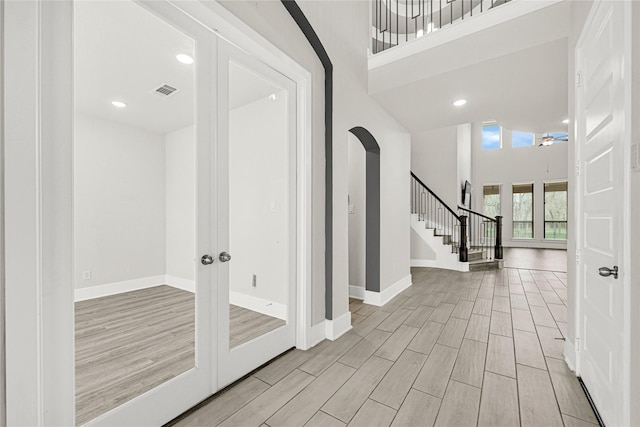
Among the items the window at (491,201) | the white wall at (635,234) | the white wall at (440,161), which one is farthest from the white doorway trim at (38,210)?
the window at (491,201)

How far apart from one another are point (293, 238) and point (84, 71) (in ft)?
5.49

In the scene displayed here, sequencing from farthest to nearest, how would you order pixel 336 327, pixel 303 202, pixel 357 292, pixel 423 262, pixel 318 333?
pixel 423 262 → pixel 357 292 → pixel 336 327 → pixel 318 333 → pixel 303 202

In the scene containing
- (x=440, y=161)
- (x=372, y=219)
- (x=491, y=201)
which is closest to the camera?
(x=372, y=219)

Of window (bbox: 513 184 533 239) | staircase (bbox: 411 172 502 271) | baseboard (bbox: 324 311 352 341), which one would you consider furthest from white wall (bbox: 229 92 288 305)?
window (bbox: 513 184 533 239)

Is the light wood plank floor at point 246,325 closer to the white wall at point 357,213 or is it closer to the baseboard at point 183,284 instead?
the baseboard at point 183,284

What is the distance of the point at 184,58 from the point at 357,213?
3.03 metres

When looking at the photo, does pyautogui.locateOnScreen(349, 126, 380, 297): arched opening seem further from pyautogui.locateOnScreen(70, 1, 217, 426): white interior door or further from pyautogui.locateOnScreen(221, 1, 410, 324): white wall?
pyautogui.locateOnScreen(70, 1, 217, 426): white interior door

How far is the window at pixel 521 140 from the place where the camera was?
9875mm

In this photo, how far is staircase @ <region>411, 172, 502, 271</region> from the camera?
592 cm

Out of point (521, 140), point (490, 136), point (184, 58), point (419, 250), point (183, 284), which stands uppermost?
point (490, 136)

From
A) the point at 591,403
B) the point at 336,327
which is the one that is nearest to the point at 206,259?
the point at 336,327

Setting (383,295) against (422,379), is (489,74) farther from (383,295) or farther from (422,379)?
(422,379)

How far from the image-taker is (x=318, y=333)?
2570mm

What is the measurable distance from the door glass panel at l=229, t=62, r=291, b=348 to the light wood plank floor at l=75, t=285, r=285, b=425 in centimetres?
20
